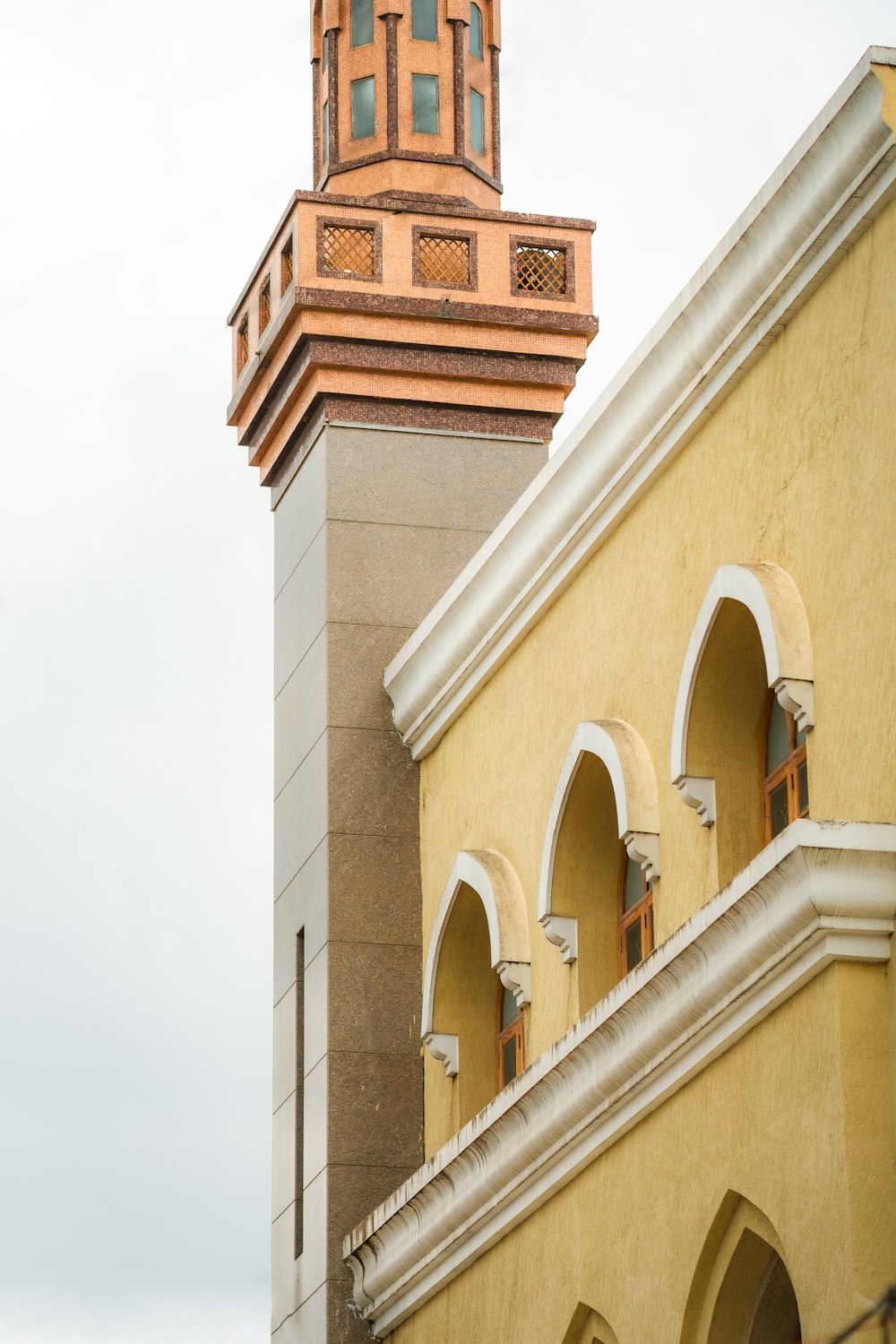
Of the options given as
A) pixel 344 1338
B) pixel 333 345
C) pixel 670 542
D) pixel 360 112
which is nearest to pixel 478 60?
pixel 360 112

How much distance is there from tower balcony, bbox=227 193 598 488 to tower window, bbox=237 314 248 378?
31.1 inches

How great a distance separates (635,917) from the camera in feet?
37.3

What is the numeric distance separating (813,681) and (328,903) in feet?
16.8

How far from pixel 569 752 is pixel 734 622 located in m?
1.75

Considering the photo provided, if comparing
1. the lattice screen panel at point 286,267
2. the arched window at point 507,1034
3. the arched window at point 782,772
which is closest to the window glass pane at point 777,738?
the arched window at point 782,772

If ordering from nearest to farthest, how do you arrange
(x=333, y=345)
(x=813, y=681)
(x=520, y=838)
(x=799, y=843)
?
(x=799, y=843) < (x=813, y=681) < (x=520, y=838) < (x=333, y=345)

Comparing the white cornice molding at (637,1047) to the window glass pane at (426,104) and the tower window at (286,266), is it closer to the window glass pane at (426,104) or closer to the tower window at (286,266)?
the tower window at (286,266)

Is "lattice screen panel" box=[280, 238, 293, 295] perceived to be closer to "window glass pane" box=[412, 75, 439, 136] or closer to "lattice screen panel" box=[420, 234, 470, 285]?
"lattice screen panel" box=[420, 234, 470, 285]

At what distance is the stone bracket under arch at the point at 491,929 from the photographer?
12.2 m

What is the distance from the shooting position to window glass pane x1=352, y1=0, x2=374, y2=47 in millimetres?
16141

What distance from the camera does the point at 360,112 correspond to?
52.2 feet

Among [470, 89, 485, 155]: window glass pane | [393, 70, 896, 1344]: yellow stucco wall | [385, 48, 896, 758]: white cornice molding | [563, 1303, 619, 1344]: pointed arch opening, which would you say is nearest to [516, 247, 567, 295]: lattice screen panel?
[470, 89, 485, 155]: window glass pane

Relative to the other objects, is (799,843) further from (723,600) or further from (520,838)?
(520,838)

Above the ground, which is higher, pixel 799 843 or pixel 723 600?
pixel 723 600
